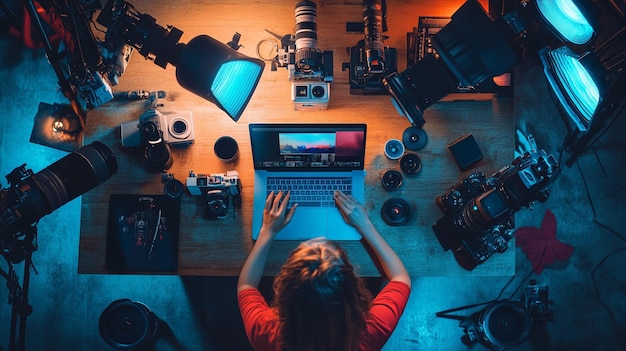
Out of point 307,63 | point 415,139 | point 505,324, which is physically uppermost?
point 307,63

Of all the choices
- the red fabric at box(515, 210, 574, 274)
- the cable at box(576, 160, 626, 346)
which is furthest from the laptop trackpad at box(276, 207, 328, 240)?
the cable at box(576, 160, 626, 346)

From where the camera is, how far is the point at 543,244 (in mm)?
3305

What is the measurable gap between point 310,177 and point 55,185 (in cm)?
116

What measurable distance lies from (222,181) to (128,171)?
53cm

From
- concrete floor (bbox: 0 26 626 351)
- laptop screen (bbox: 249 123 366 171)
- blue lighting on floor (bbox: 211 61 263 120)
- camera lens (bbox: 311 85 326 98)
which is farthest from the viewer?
concrete floor (bbox: 0 26 626 351)

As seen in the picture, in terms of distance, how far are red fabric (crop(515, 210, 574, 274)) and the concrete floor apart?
42 mm

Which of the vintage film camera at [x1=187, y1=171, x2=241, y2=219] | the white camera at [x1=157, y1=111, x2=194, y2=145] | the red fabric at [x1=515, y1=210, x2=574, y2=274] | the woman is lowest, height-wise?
the woman

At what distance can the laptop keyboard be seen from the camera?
2.38 metres

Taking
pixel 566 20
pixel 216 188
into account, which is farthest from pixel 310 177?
pixel 566 20

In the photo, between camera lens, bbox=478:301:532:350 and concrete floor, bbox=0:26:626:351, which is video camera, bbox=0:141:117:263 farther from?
camera lens, bbox=478:301:532:350

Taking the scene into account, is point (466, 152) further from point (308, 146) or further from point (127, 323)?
point (127, 323)

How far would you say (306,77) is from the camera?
2.41 m

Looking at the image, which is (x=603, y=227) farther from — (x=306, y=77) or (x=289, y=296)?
(x=289, y=296)

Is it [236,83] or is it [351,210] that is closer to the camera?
[236,83]
